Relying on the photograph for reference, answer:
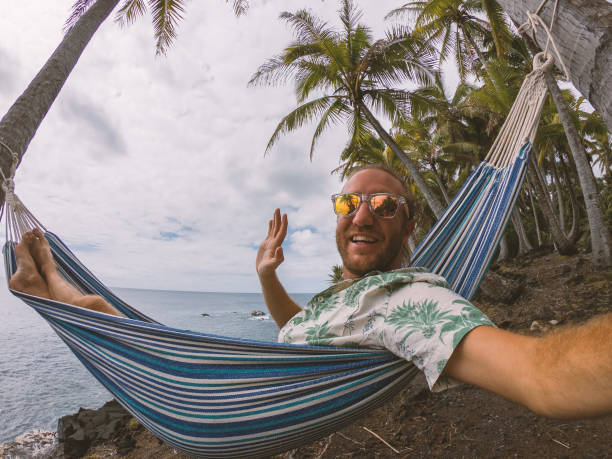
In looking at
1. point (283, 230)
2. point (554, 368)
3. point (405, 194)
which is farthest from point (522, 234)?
point (554, 368)

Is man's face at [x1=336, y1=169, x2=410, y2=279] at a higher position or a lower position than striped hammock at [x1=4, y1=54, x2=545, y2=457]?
higher

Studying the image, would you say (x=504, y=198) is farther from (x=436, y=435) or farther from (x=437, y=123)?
(x=437, y=123)

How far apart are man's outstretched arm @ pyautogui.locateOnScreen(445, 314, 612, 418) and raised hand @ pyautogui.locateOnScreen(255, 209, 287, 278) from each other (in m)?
0.84

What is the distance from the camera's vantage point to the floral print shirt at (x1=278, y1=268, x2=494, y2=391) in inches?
24.6

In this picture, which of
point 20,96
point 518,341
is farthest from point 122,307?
point 518,341

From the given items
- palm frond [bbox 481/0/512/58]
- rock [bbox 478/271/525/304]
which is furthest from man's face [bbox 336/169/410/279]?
palm frond [bbox 481/0/512/58]

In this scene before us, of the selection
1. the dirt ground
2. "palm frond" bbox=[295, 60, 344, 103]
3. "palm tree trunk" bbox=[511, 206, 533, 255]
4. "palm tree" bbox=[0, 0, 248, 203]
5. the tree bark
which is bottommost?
"palm tree trunk" bbox=[511, 206, 533, 255]

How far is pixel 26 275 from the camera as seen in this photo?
1319 millimetres

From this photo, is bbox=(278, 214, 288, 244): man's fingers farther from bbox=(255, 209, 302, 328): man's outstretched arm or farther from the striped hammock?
the striped hammock

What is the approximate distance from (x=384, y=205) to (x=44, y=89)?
222 centimetres

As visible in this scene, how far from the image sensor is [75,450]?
2.86 meters

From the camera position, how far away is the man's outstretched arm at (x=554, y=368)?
42 centimetres

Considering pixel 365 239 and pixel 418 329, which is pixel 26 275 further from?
pixel 418 329

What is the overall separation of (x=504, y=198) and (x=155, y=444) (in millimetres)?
3220
